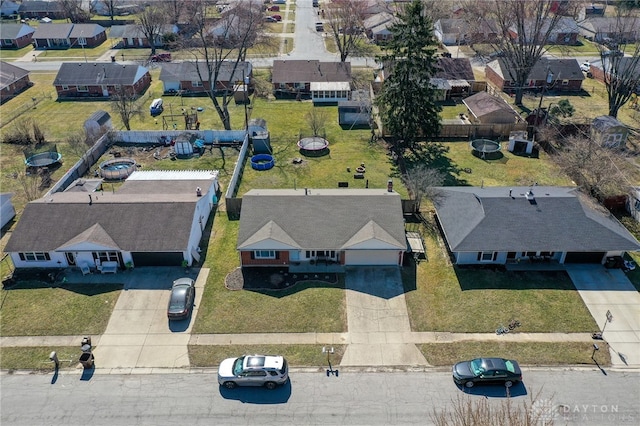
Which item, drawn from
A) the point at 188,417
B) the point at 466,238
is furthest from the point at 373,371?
the point at 466,238

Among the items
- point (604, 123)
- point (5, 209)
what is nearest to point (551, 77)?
point (604, 123)

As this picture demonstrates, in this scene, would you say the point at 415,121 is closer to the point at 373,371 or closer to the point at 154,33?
the point at 373,371

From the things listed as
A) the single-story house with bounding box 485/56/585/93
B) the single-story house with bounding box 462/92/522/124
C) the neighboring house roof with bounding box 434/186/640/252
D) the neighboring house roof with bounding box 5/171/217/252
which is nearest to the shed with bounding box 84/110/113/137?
the neighboring house roof with bounding box 5/171/217/252

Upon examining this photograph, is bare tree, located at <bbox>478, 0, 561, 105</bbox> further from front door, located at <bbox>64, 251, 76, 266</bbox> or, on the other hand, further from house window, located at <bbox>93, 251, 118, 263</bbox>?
front door, located at <bbox>64, 251, 76, 266</bbox>

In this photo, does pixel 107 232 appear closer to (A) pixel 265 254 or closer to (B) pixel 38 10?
(A) pixel 265 254

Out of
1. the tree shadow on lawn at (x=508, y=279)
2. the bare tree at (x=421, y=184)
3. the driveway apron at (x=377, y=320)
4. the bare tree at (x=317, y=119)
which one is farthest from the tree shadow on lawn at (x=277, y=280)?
the bare tree at (x=317, y=119)

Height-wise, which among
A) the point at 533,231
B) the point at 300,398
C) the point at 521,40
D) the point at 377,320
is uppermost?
the point at 521,40

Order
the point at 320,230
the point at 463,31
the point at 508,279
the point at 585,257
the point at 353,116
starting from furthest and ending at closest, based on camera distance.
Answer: the point at 463,31 < the point at 353,116 < the point at 320,230 < the point at 585,257 < the point at 508,279
